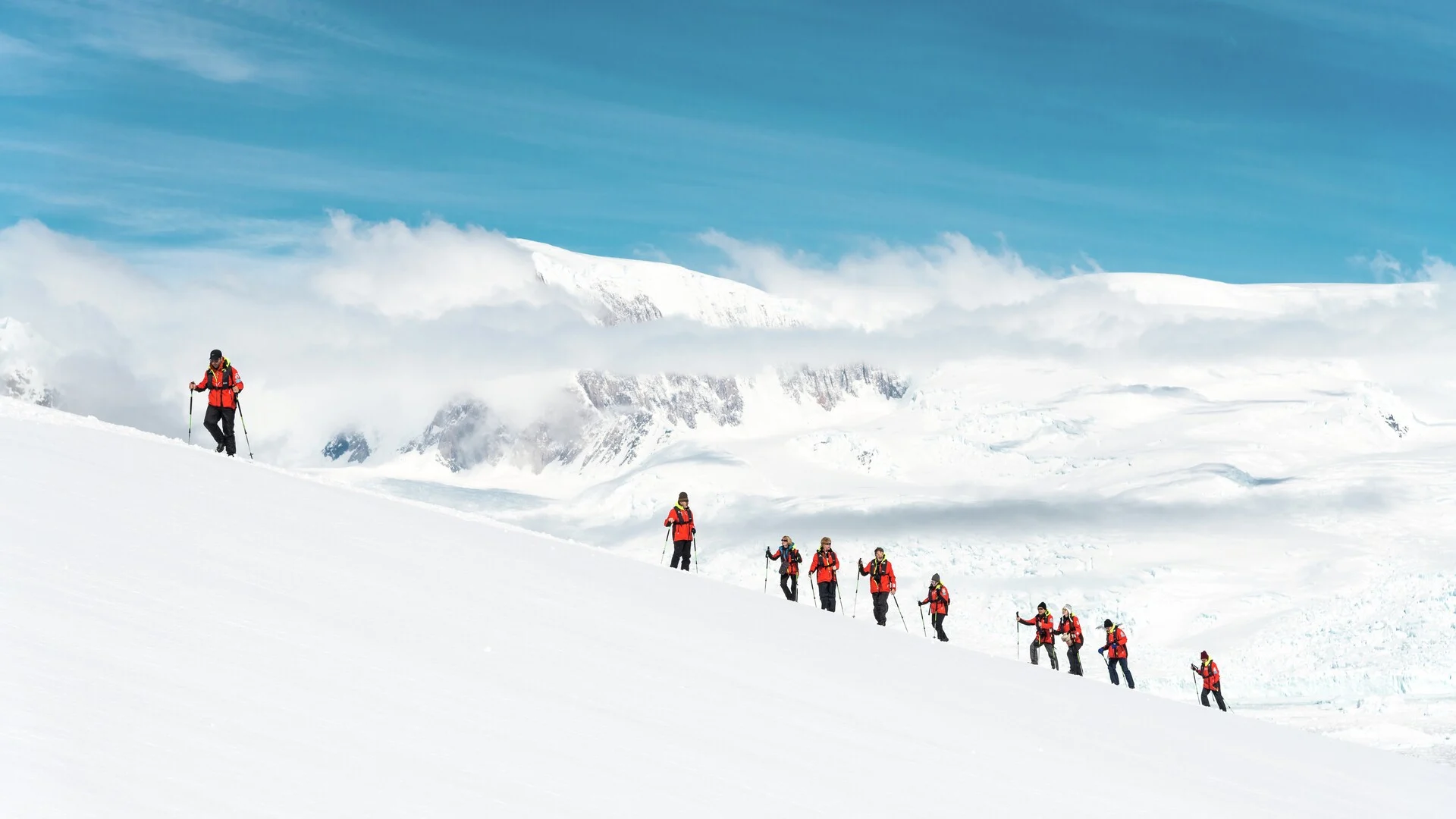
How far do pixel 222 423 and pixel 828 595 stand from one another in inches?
435

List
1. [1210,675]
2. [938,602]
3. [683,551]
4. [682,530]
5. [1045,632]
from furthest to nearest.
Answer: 1. [1210,675]
2. [1045,632]
3. [938,602]
4. [682,530]
5. [683,551]

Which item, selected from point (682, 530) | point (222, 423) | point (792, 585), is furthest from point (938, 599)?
point (222, 423)

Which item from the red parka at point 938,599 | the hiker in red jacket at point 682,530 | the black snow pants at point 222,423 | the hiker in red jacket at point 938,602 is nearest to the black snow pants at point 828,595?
the hiker in red jacket at point 938,602

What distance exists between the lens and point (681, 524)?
2262cm

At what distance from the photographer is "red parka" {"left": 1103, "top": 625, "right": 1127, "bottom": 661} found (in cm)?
2605

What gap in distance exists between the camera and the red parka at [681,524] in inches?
881

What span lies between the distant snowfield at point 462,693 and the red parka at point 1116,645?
683cm

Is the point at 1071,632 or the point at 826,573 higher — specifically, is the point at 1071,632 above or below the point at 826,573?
below

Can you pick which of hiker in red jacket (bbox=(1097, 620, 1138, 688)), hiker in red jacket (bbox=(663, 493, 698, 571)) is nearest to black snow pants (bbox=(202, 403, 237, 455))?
hiker in red jacket (bbox=(663, 493, 698, 571))

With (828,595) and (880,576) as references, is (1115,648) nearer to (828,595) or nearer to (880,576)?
(880,576)

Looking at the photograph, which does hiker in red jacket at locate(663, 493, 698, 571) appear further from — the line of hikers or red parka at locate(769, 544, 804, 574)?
red parka at locate(769, 544, 804, 574)

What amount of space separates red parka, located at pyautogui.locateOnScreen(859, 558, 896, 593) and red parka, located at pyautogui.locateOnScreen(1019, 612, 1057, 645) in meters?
3.92

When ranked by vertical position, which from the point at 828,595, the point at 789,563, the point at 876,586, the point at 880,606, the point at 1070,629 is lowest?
the point at 1070,629

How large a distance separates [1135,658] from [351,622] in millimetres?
151702
